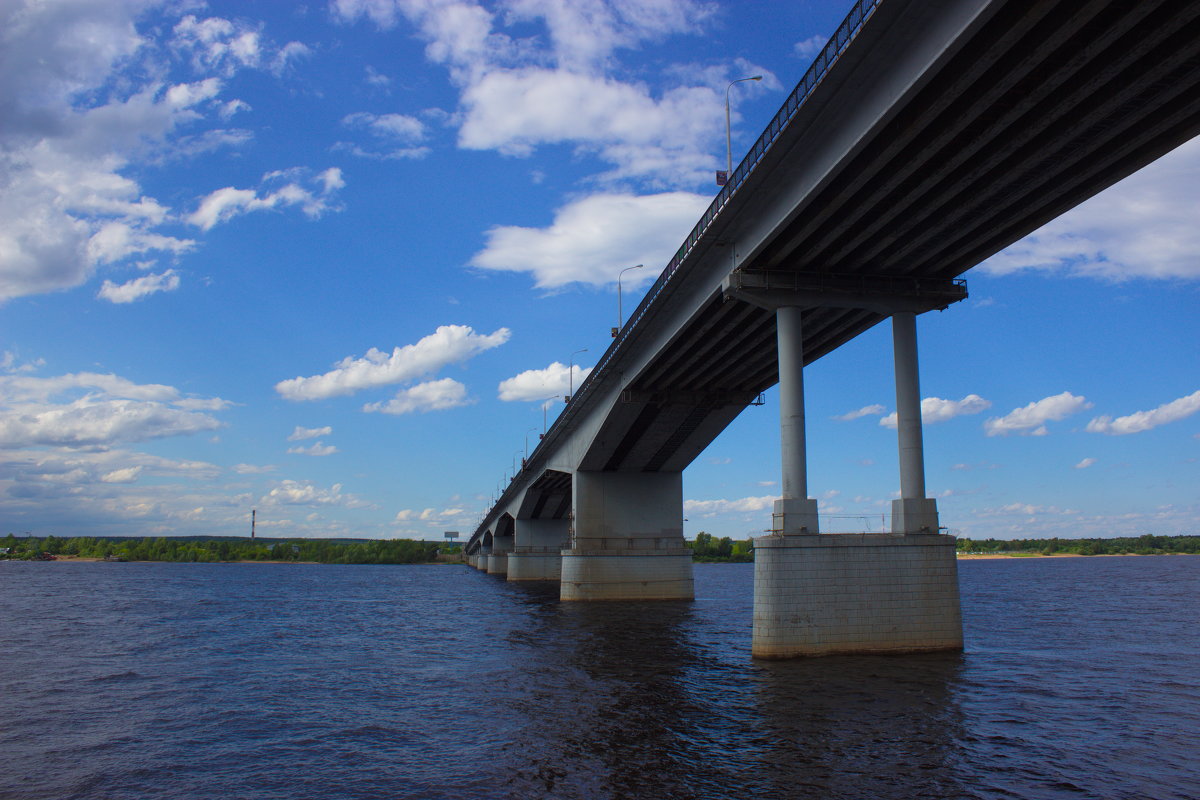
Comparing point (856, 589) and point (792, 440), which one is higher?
point (792, 440)

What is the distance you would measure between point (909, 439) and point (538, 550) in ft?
226

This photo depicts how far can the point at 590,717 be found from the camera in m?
18.4

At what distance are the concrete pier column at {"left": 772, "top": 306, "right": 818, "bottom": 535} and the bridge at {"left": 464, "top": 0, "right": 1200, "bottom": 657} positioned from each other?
0.07 m

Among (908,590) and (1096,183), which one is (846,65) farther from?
(908,590)

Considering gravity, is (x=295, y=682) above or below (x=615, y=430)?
below

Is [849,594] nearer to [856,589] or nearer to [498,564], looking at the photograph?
[856,589]

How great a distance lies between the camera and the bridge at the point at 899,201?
17.9 meters

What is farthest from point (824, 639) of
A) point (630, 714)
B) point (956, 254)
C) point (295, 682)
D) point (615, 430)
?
point (615, 430)

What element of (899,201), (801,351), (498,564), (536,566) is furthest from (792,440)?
(498,564)

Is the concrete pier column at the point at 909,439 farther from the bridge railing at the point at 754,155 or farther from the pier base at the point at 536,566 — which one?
the pier base at the point at 536,566

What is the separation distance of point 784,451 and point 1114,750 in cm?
1470

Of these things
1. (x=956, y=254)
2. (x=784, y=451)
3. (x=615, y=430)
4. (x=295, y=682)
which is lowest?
(x=295, y=682)

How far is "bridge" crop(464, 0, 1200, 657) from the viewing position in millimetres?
17875

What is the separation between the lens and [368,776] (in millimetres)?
14250
